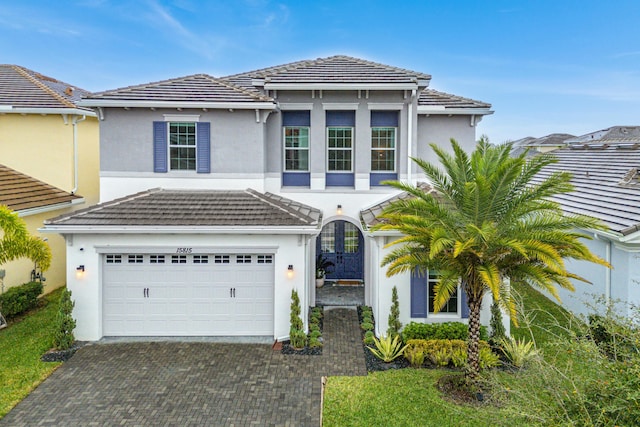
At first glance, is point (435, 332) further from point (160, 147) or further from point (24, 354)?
point (160, 147)

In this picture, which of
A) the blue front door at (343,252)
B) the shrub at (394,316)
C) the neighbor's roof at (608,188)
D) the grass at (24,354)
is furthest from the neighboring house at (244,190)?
the neighbor's roof at (608,188)

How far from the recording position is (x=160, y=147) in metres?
15.1

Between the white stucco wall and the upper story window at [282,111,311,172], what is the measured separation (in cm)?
455

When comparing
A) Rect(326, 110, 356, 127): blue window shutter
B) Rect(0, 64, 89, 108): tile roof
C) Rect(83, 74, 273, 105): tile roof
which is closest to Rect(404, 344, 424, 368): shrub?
Rect(326, 110, 356, 127): blue window shutter

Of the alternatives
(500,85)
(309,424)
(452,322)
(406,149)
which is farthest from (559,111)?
(309,424)

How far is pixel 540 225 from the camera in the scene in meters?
8.91

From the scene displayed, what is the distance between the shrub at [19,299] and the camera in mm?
13359

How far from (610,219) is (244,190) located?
1117 cm

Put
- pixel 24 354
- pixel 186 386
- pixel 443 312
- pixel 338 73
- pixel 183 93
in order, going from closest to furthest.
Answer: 1. pixel 186 386
2. pixel 24 354
3. pixel 443 312
4. pixel 183 93
5. pixel 338 73

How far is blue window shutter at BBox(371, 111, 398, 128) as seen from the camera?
1572 centimetres

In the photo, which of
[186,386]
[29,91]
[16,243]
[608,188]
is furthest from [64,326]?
[608,188]

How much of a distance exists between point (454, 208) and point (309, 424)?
5459 mm

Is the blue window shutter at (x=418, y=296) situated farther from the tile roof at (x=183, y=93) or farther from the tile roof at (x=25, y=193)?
the tile roof at (x=25, y=193)

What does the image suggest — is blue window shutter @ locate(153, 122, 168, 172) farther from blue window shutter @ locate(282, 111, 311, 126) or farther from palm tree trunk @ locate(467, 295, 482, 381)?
palm tree trunk @ locate(467, 295, 482, 381)
